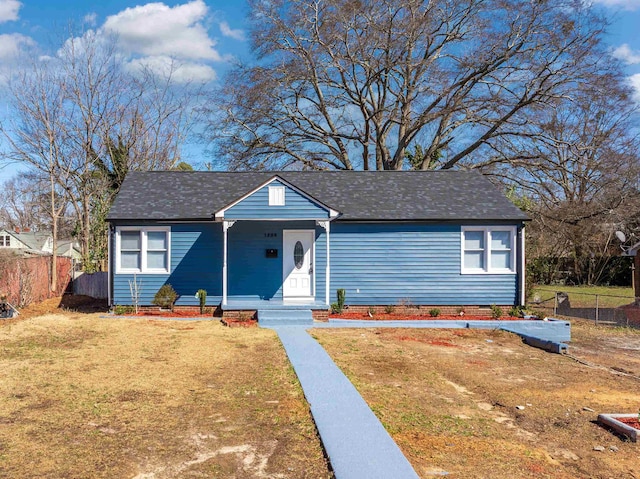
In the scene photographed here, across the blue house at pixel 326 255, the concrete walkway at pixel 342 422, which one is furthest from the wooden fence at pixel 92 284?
the concrete walkway at pixel 342 422

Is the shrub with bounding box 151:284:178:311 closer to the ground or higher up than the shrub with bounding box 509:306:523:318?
higher up

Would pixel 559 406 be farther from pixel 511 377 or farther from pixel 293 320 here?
pixel 293 320

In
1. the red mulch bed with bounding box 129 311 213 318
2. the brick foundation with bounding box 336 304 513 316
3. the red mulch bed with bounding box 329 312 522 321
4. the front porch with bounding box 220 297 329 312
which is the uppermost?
the front porch with bounding box 220 297 329 312

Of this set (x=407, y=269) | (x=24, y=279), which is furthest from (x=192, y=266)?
(x=407, y=269)

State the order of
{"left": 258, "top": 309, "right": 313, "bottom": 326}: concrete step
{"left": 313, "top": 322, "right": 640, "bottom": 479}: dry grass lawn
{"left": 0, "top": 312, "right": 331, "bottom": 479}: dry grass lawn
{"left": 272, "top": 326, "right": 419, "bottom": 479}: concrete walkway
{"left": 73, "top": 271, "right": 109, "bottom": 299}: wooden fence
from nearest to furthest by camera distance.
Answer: {"left": 272, "top": 326, "right": 419, "bottom": 479}: concrete walkway < {"left": 0, "top": 312, "right": 331, "bottom": 479}: dry grass lawn < {"left": 313, "top": 322, "right": 640, "bottom": 479}: dry grass lawn < {"left": 258, "top": 309, "right": 313, "bottom": 326}: concrete step < {"left": 73, "top": 271, "right": 109, "bottom": 299}: wooden fence

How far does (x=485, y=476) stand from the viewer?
4473mm

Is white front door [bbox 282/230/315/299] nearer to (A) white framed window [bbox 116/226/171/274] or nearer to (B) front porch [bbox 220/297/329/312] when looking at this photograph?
(B) front porch [bbox 220/297/329/312]

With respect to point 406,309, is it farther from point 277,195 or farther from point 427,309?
point 277,195

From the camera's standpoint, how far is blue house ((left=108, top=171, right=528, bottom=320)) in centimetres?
1522

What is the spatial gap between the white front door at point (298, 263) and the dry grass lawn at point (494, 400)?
3.56 metres

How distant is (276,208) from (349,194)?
330 centimetres

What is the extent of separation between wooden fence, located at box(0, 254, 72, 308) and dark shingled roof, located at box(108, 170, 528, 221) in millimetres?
3798

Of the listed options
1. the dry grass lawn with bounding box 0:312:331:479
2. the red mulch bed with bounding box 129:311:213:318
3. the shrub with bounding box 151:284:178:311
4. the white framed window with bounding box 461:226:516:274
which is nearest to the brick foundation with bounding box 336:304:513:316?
the white framed window with bounding box 461:226:516:274

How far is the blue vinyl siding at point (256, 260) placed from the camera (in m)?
15.4
